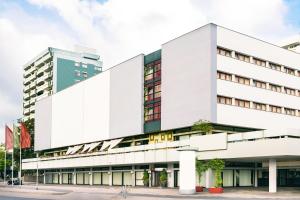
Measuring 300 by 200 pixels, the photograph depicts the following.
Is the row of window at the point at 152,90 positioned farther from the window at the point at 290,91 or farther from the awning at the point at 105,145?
the window at the point at 290,91

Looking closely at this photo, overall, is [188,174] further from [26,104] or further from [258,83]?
[26,104]

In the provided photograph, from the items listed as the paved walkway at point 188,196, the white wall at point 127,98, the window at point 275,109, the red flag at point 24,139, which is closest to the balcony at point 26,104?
the red flag at point 24,139

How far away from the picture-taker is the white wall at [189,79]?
60.4 metres

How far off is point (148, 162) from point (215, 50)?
19227 mm

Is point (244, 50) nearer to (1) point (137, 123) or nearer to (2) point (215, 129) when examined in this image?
(2) point (215, 129)

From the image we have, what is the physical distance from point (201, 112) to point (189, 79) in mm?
5218

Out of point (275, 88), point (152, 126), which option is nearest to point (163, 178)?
point (152, 126)

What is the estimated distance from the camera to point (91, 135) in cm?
8756

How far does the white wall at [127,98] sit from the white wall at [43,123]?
3223 cm

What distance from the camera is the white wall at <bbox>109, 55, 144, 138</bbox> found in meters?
74.0

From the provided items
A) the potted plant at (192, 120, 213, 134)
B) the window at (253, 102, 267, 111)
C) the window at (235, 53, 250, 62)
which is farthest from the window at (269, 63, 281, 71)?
the potted plant at (192, 120, 213, 134)

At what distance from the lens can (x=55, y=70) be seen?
14412 centimetres

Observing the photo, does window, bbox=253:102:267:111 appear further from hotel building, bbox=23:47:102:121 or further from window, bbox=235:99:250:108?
hotel building, bbox=23:47:102:121

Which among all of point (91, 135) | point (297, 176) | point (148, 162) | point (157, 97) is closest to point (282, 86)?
point (297, 176)
